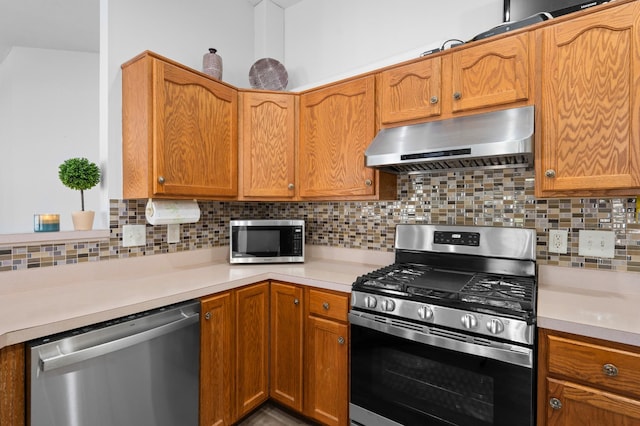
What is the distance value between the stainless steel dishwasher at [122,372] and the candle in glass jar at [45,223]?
2.37 ft

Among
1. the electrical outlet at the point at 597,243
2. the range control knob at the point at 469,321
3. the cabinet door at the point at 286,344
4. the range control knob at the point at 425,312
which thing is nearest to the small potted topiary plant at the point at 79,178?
the cabinet door at the point at 286,344

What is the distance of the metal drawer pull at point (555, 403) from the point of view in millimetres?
1092

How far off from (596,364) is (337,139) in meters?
1.58

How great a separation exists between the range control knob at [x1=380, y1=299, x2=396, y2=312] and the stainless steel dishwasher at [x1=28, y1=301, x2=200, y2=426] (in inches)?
34.1

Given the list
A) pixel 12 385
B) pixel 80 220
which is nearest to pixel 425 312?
pixel 12 385

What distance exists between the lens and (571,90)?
1.34 metres

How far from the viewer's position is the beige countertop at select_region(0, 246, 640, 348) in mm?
1068

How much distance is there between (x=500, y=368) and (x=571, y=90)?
118cm

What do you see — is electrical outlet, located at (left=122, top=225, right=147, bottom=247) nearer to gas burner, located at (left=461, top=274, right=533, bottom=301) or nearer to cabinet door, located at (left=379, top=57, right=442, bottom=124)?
cabinet door, located at (left=379, top=57, right=442, bottom=124)

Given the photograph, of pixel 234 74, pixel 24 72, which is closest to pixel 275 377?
pixel 234 74

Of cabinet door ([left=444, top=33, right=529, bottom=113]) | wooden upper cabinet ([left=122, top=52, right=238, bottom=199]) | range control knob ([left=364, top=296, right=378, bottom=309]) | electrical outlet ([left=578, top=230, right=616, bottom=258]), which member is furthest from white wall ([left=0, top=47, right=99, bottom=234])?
electrical outlet ([left=578, top=230, right=616, bottom=258])

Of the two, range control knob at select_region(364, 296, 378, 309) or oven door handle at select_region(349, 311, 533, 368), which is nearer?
oven door handle at select_region(349, 311, 533, 368)

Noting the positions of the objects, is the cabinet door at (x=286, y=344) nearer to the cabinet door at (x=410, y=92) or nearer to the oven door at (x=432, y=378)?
the oven door at (x=432, y=378)

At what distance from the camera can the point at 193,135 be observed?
1848 mm
